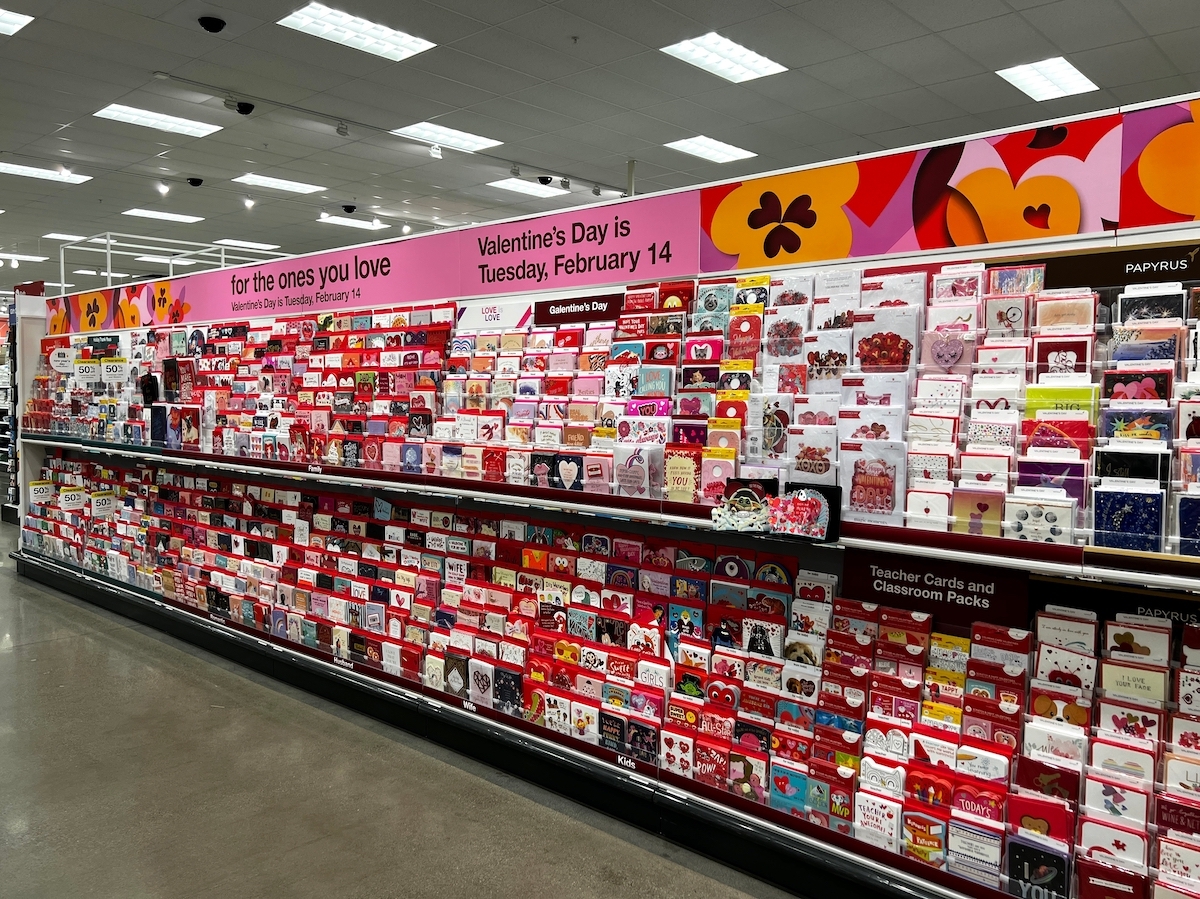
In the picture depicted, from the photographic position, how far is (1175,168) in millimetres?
2242

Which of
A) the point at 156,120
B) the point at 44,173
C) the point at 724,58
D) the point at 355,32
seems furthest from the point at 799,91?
the point at 44,173

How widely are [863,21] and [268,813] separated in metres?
6.77

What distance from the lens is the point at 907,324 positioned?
2.65m

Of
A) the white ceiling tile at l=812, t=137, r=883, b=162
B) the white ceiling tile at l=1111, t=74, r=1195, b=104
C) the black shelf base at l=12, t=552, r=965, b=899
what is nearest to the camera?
the black shelf base at l=12, t=552, r=965, b=899

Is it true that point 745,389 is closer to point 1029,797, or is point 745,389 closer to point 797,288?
point 797,288

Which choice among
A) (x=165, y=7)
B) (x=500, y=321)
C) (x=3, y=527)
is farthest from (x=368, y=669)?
(x=3, y=527)

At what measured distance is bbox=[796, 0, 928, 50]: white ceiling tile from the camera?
20.5 feet

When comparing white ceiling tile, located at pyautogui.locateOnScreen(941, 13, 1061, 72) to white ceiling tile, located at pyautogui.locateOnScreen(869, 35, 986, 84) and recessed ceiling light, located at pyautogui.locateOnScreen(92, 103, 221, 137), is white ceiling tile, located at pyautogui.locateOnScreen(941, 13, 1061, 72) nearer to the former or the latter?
white ceiling tile, located at pyautogui.locateOnScreen(869, 35, 986, 84)

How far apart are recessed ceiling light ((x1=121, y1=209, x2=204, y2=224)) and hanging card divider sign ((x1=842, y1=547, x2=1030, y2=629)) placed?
14725 millimetres

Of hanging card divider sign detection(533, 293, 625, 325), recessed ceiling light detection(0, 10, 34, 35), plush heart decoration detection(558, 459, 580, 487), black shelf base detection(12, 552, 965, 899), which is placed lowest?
black shelf base detection(12, 552, 965, 899)

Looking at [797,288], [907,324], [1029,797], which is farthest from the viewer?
[797,288]

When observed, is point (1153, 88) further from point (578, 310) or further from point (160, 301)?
point (160, 301)

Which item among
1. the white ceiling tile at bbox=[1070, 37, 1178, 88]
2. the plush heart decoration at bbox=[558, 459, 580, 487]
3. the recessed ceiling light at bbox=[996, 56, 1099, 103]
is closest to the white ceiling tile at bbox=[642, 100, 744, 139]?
the recessed ceiling light at bbox=[996, 56, 1099, 103]

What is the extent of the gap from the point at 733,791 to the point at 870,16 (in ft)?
19.7
